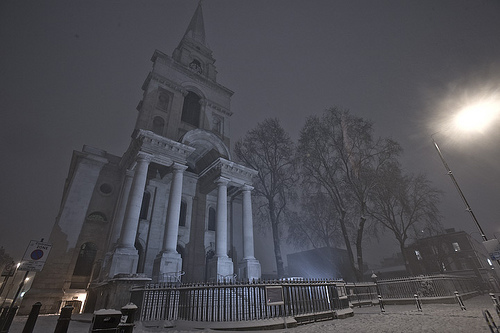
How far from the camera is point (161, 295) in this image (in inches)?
355

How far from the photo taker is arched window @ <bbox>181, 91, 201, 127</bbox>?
80.3 ft

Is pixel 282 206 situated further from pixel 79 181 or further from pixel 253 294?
pixel 79 181

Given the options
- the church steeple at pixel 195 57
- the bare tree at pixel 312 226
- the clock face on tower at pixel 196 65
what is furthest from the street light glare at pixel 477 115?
the clock face on tower at pixel 196 65

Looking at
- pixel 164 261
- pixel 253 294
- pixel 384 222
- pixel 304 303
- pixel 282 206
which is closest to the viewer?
pixel 253 294

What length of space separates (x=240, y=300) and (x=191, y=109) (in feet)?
72.7

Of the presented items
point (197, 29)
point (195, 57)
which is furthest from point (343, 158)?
point (197, 29)

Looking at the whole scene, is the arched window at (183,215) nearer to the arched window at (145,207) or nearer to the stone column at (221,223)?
the arched window at (145,207)

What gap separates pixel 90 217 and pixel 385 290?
2365 cm

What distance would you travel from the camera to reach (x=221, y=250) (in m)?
16.8

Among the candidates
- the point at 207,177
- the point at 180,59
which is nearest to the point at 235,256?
the point at 207,177

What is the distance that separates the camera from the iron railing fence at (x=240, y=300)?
24.3 feet

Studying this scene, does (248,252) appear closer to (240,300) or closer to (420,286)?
(240,300)

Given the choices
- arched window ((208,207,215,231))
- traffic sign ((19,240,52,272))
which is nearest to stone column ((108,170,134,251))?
arched window ((208,207,215,231))

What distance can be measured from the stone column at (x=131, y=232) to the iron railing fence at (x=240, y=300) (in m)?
3.18
